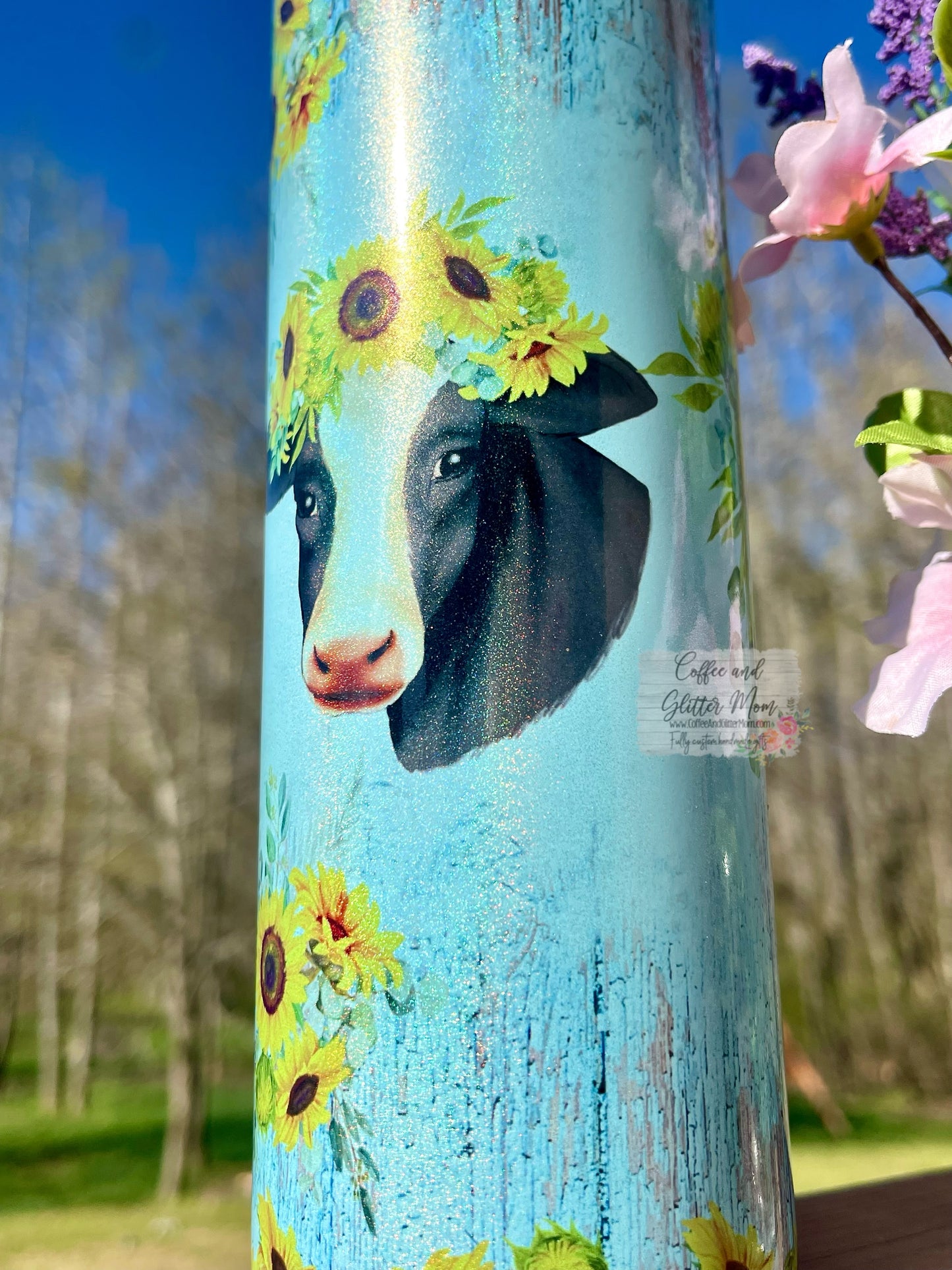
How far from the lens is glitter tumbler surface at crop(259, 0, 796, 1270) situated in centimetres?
45

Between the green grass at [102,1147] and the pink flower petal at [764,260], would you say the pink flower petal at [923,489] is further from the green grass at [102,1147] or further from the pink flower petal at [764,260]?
the green grass at [102,1147]

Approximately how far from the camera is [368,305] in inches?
21.0

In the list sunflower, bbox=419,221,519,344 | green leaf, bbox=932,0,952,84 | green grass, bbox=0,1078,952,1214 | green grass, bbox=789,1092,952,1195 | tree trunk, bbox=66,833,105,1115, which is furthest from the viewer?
green grass, bbox=789,1092,952,1195

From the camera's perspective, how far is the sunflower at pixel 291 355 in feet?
1.85

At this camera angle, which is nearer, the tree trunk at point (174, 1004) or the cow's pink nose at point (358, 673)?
the cow's pink nose at point (358, 673)

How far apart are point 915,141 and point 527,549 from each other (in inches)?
9.8

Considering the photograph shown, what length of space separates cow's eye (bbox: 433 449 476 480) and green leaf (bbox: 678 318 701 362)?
14 centimetres

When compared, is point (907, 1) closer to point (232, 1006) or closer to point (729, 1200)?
point (729, 1200)

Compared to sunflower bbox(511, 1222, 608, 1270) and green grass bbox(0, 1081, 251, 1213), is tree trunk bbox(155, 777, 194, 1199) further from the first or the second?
sunflower bbox(511, 1222, 608, 1270)

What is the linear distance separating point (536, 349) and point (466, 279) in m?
0.05

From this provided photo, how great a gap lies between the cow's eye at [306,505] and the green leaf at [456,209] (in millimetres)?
155

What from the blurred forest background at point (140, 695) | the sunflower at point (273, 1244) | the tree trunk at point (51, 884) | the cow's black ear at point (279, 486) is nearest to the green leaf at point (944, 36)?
the cow's black ear at point (279, 486)

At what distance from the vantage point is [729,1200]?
467mm

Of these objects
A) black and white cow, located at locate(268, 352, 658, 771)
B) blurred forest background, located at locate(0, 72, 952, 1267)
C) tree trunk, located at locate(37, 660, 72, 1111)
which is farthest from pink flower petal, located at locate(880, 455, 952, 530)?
tree trunk, located at locate(37, 660, 72, 1111)
